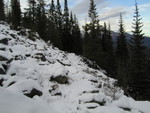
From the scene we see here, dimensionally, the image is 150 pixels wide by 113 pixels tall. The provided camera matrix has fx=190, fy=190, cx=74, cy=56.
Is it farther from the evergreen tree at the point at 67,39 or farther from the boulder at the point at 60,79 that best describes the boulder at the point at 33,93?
the evergreen tree at the point at 67,39

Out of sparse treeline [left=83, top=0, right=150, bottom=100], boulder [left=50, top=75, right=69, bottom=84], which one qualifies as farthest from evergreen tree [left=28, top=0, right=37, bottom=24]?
boulder [left=50, top=75, right=69, bottom=84]

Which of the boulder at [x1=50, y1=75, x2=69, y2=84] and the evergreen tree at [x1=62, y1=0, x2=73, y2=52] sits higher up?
the evergreen tree at [x1=62, y1=0, x2=73, y2=52]

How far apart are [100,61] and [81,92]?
27.0 metres

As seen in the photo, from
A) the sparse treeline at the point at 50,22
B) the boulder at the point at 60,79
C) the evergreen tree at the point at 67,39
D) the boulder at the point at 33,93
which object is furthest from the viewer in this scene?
the evergreen tree at the point at 67,39

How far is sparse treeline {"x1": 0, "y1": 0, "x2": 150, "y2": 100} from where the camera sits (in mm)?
25172

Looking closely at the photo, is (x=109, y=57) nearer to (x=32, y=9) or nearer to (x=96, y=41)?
(x=96, y=41)

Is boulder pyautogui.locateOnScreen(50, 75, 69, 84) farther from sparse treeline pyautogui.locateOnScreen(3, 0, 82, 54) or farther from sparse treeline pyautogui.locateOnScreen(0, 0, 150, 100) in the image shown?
sparse treeline pyautogui.locateOnScreen(3, 0, 82, 54)

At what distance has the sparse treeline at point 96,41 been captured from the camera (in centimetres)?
2517

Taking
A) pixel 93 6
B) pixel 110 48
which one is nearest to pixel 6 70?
pixel 93 6

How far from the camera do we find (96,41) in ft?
117

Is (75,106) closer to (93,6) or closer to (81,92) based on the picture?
(81,92)

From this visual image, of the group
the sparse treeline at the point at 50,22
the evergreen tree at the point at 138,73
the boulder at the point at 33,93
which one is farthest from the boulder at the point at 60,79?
the sparse treeline at the point at 50,22

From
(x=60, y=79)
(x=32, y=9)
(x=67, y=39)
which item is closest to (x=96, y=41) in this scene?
(x=67, y=39)

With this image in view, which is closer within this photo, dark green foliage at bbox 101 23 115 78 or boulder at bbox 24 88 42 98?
boulder at bbox 24 88 42 98
